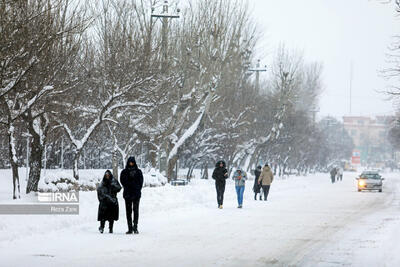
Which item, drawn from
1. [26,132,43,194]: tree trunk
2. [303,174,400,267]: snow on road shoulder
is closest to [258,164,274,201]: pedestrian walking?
[26,132,43,194]: tree trunk

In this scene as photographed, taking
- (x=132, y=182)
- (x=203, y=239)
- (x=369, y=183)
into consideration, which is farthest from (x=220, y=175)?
(x=369, y=183)

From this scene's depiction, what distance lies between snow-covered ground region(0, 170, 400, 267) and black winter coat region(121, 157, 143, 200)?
2.87 feet

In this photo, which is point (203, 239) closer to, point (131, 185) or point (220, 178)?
point (131, 185)

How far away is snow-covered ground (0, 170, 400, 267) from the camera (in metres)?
12.3

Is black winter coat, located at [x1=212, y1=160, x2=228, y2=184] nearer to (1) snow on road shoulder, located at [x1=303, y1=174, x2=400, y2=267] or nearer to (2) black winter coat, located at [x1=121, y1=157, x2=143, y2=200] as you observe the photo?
(1) snow on road shoulder, located at [x1=303, y1=174, x2=400, y2=267]

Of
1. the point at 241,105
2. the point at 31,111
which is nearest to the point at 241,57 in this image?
the point at 241,105

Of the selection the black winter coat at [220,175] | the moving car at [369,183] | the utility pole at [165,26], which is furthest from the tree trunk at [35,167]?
the moving car at [369,183]

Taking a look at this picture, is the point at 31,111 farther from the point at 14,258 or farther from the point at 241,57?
the point at 241,57

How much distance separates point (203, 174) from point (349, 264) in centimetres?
5376

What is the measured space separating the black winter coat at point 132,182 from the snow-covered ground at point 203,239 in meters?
0.87

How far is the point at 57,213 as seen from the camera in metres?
19.2

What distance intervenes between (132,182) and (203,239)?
91.4 inches

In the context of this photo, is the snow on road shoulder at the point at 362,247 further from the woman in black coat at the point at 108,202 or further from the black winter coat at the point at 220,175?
the black winter coat at the point at 220,175

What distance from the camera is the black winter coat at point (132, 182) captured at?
1695cm
